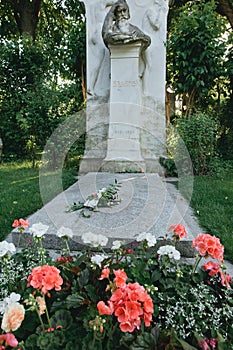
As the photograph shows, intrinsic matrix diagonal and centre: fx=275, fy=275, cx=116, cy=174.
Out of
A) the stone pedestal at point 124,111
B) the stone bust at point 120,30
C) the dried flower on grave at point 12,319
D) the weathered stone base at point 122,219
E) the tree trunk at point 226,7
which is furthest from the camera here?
the tree trunk at point 226,7

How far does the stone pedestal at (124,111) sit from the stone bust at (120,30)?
5.1 inches

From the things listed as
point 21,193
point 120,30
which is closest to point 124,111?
point 120,30

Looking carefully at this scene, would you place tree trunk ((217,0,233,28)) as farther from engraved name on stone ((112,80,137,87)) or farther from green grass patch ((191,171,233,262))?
green grass patch ((191,171,233,262))

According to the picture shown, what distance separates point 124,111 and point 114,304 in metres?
4.50

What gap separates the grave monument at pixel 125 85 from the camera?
4922 millimetres

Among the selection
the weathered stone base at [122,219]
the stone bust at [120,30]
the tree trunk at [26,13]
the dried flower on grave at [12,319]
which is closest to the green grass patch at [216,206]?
the weathered stone base at [122,219]

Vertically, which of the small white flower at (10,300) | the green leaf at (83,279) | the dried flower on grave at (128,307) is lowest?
the green leaf at (83,279)

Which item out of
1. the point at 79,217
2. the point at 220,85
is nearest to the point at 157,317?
the point at 79,217

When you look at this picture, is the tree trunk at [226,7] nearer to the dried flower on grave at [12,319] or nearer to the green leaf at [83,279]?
the green leaf at [83,279]

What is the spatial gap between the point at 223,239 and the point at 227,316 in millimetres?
1228

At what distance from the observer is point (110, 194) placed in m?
2.59

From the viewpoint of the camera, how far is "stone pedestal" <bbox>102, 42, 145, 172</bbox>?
16.0ft

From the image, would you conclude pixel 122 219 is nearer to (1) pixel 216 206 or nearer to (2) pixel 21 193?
(1) pixel 216 206

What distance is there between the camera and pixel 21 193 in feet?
12.3
